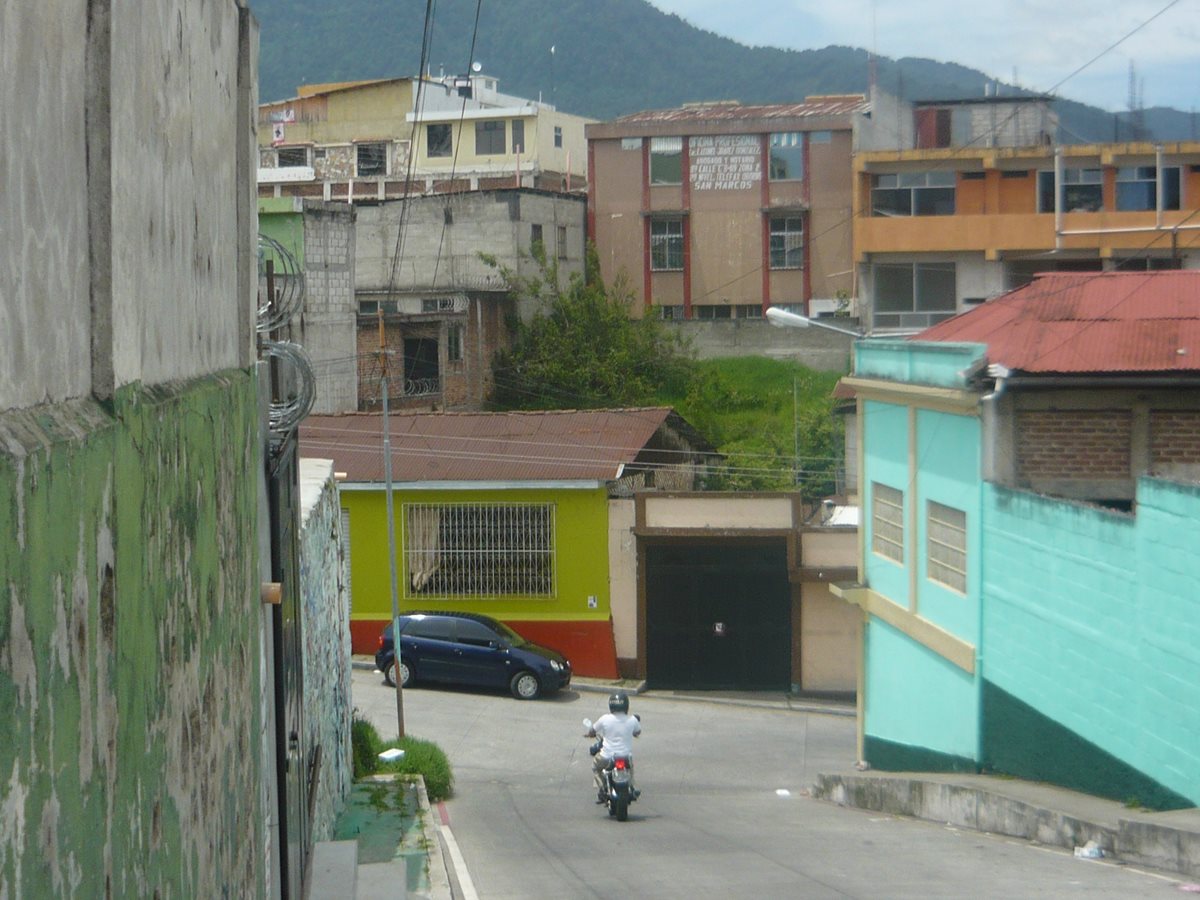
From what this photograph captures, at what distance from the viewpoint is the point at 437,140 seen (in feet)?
208

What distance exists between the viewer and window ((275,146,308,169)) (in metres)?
59.5

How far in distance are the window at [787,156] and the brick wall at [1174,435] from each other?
31759mm

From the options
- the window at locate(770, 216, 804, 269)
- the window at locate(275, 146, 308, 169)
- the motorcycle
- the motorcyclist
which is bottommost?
the motorcycle

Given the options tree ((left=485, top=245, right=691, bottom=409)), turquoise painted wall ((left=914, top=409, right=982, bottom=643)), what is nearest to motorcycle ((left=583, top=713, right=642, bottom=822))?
turquoise painted wall ((left=914, top=409, right=982, bottom=643))

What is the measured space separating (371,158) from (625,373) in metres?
20.9

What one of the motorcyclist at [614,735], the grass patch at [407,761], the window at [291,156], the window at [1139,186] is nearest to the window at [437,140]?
the window at [291,156]

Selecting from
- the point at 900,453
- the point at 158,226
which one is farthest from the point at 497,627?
the point at 158,226

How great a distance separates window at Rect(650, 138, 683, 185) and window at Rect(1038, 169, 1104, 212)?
11.6 metres

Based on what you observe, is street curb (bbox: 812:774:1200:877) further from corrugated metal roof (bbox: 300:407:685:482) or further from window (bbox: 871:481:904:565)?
corrugated metal roof (bbox: 300:407:685:482)

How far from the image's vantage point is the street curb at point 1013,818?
1080cm

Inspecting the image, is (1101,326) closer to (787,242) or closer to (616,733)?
(616,733)

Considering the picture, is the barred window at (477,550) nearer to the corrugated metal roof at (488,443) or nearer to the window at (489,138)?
the corrugated metal roof at (488,443)

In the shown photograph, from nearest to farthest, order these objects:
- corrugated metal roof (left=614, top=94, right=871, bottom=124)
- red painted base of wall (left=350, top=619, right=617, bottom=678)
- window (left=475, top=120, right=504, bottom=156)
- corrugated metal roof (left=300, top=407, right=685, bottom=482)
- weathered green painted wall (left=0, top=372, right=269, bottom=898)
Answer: weathered green painted wall (left=0, top=372, right=269, bottom=898) → red painted base of wall (left=350, top=619, right=617, bottom=678) → corrugated metal roof (left=300, top=407, right=685, bottom=482) → corrugated metal roof (left=614, top=94, right=871, bottom=124) → window (left=475, top=120, right=504, bottom=156)

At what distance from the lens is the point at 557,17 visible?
187 m
